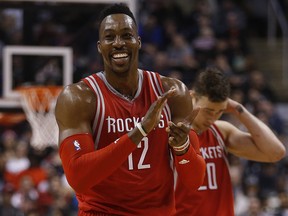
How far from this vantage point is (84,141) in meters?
4.22

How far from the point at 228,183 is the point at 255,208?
4.58 meters

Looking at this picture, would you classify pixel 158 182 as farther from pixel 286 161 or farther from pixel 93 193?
pixel 286 161

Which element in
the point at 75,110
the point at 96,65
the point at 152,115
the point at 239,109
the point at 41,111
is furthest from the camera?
the point at 96,65

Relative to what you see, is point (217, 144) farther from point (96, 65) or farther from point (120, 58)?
point (96, 65)

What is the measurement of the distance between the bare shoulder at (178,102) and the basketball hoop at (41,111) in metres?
4.96

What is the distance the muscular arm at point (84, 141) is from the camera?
4086 millimetres

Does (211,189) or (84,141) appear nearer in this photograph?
(84,141)

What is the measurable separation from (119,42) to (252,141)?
2004 mm

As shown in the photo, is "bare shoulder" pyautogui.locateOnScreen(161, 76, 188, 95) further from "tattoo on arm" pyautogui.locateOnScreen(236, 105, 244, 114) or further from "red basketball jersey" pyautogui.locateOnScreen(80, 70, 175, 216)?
"tattoo on arm" pyautogui.locateOnScreen(236, 105, 244, 114)

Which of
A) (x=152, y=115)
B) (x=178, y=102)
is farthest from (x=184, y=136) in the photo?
(x=178, y=102)

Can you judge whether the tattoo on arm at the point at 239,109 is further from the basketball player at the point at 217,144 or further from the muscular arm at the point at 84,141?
the muscular arm at the point at 84,141

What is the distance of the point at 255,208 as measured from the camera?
10.1 meters

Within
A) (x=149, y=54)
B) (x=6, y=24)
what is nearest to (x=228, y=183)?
(x=6, y=24)

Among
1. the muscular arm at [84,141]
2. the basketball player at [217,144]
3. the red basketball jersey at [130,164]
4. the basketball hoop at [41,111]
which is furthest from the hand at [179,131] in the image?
the basketball hoop at [41,111]
